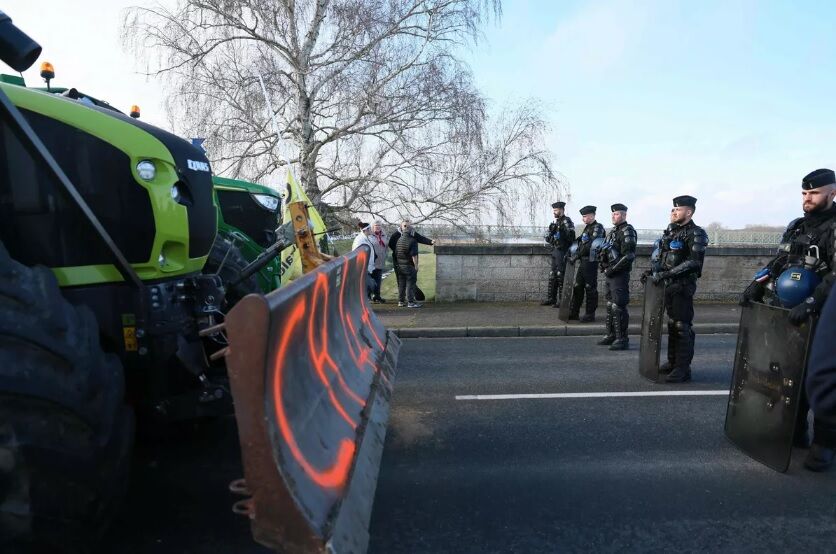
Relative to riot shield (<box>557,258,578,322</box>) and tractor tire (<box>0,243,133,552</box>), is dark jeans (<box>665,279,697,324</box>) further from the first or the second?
tractor tire (<box>0,243,133,552</box>)

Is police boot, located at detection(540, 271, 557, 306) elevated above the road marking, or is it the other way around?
police boot, located at detection(540, 271, 557, 306)

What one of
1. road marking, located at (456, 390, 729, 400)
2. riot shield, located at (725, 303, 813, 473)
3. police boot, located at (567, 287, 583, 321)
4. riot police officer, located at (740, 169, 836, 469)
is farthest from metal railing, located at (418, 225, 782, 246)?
riot shield, located at (725, 303, 813, 473)

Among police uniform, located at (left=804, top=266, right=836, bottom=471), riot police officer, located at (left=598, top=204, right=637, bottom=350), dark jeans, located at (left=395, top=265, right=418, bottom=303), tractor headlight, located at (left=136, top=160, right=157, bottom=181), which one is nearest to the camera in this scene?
police uniform, located at (left=804, top=266, right=836, bottom=471)

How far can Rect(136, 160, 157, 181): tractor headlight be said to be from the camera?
2785 millimetres

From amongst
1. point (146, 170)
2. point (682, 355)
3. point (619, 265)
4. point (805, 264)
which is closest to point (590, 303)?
point (619, 265)

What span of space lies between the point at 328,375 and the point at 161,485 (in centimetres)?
155

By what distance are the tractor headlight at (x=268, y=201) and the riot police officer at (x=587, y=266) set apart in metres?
5.30

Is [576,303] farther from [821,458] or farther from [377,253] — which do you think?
[821,458]

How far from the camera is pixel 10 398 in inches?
72.8

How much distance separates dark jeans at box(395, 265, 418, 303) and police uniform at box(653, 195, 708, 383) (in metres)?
6.15

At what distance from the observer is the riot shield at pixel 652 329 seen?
18.8 ft

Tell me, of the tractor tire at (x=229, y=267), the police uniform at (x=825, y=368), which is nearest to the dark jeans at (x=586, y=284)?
the tractor tire at (x=229, y=267)

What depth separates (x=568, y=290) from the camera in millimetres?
9609

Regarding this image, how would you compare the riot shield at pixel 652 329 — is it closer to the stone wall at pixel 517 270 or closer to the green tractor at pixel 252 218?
the green tractor at pixel 252 218
